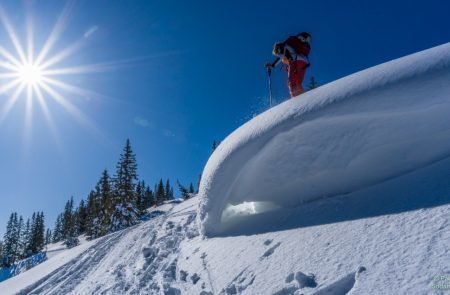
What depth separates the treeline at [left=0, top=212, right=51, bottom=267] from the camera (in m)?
56.0

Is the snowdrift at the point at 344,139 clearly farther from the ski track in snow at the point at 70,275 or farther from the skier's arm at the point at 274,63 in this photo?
the ski track in snow at the point at 70,275

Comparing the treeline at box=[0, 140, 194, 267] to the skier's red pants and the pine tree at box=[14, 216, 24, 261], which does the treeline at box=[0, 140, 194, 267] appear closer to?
the pine tree at box=[14, 216, 24, 261]

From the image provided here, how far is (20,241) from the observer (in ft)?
197

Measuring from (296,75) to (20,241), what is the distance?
69.5 metres

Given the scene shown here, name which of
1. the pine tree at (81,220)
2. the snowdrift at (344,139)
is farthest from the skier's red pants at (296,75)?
the pine tree at (81,220)

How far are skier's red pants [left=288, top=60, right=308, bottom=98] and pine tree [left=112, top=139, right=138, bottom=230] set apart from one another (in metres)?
26.8

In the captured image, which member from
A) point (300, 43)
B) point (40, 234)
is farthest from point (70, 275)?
point (40, 234)

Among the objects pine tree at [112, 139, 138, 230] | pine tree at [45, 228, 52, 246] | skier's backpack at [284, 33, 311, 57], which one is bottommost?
skier's backpack at [284, 33, 311, 57]

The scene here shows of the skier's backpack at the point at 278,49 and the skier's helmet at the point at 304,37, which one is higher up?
the skier's helmet at the point at 304,37

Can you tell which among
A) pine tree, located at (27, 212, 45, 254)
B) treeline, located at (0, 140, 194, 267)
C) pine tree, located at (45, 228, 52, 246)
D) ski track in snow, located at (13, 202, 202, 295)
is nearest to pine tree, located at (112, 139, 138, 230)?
treeline, located at (0, 140, 194, 267)

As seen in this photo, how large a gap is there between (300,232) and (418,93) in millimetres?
2391

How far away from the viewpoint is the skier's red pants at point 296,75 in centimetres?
709

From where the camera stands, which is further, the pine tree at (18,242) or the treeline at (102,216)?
the pine tree at (18,242)

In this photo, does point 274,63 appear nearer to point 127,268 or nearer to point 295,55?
point 295,55
